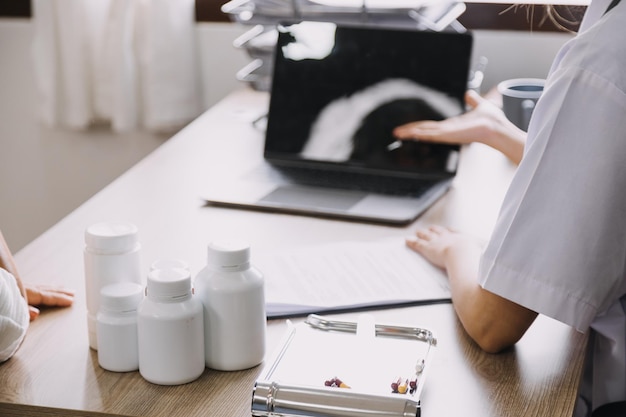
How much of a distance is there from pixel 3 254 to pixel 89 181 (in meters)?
1.46

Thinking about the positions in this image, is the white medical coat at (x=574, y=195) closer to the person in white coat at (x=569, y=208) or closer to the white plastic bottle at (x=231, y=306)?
the person in white coat at (x=569, y=208)

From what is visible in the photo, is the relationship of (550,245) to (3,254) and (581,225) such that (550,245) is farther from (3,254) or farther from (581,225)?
(3,254)

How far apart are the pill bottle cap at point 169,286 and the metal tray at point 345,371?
4.6 inches

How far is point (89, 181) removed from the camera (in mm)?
2479

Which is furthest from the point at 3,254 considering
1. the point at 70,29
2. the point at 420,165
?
the point at 70,29

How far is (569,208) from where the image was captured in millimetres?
966

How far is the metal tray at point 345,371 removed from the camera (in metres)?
0.88

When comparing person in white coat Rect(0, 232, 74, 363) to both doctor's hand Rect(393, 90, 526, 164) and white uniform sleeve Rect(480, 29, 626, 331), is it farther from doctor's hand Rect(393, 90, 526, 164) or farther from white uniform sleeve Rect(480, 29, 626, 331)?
doctor's hand Rect(393, 90, 526, 164)

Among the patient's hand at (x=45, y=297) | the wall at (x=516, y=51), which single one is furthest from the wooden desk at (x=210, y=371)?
the wall at (x=516, y=51)

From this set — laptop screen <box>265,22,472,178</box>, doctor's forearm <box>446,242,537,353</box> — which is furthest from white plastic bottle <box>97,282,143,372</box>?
laptop screen <box>265,22,472,178</box>

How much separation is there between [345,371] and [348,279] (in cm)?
25

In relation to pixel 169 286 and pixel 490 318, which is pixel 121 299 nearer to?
pixel 169 286

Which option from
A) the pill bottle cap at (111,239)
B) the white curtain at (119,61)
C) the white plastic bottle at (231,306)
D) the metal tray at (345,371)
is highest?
the pill bottle cap at (111,239)

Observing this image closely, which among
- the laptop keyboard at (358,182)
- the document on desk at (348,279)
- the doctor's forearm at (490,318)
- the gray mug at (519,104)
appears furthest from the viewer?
the gray mug at (519,104)
